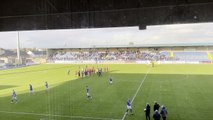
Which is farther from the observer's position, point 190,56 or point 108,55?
point 108,55

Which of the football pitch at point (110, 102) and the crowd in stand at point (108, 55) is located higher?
the crowd in stand at point (108, 55)

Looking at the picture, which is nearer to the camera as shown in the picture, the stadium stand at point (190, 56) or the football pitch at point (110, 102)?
the football pitch at point (110, 102)

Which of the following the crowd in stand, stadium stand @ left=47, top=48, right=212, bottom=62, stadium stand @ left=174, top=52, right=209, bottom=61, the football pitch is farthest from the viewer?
the crowd in stand

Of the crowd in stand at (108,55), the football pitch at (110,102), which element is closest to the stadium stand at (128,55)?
the crowd in stand at (108,55)

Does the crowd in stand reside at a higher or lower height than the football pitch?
higher

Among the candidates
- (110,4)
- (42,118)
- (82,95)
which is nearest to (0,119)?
(42,118)

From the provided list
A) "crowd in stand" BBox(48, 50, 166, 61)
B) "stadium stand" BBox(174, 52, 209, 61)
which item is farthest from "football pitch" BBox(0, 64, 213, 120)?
"crowd in stand" BBox(48, 50, 166, 61)

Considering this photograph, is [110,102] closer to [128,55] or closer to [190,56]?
[190,56]

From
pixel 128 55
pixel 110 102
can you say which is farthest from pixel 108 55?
pixel 110 102

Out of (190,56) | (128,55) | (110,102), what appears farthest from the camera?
(128,55)

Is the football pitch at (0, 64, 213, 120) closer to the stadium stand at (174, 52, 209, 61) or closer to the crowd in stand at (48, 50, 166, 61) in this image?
the stadium stand at (174, 52, 209, 61)

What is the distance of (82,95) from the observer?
17.5 m

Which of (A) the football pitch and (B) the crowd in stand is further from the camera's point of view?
(B) the crowd in stand

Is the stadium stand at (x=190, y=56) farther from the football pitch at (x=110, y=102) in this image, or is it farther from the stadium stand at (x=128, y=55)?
the football pitch at (x=110, y=102)
